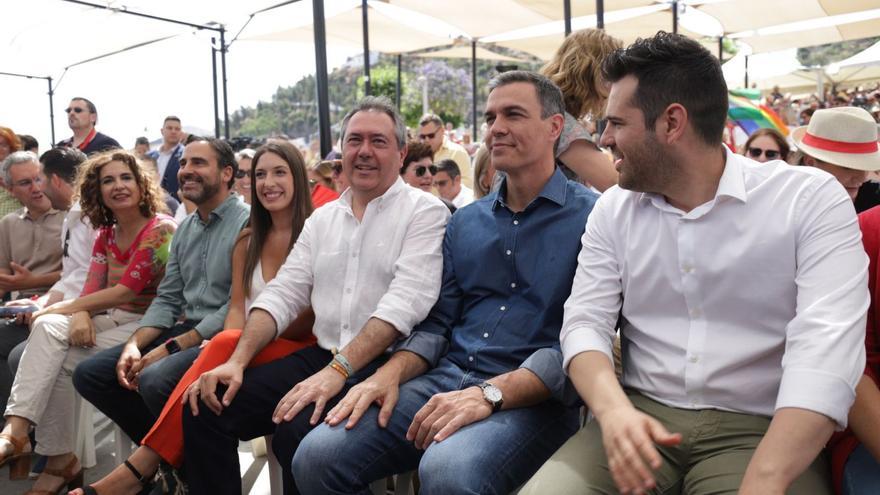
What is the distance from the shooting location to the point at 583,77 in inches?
111

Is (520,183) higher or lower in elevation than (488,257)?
higher

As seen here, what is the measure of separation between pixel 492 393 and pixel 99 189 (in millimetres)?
2691

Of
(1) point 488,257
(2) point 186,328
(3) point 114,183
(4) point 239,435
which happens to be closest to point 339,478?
(4) point 239,435

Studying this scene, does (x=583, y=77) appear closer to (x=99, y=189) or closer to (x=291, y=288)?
(x=291, y=288)

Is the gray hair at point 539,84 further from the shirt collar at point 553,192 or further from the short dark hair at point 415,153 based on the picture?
the short dark hair at point 415,153

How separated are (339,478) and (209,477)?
70cm

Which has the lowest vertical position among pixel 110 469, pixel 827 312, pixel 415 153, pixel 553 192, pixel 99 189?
pixel 110 469

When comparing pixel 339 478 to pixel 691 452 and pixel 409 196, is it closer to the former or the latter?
pixel 691 452

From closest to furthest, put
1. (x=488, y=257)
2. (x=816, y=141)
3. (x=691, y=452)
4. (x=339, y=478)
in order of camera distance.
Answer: (x=691, y=452)
(x=339, y=478)
(x=488, y=257)
(x=816, y=141)

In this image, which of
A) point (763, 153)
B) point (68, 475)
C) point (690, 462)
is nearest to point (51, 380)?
point (68, 475)

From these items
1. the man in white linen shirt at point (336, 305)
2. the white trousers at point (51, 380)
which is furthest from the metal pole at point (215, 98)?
the man in white linen shirt at point (336, 305)

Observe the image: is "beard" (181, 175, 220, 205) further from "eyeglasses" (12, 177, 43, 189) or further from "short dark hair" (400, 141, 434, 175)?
"short dark hair" (400, 141, 434, 175)

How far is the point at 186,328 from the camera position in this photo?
136 inches

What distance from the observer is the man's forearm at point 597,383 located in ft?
5.36
